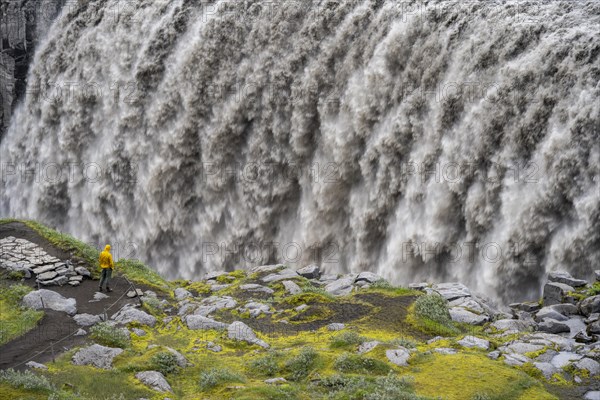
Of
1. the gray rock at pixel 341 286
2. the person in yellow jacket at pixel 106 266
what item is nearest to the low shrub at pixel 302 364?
the gray rock at pixel 341 286

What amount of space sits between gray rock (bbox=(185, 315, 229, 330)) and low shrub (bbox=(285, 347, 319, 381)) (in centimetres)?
416

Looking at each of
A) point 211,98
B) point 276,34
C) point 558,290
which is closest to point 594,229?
point 558,290

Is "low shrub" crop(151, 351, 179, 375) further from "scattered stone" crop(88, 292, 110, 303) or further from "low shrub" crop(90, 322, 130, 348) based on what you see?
"scattered stone" crop(88, 292, 110, 303)

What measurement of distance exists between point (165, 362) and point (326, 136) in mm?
16923

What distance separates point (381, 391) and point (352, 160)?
1767 centimetres

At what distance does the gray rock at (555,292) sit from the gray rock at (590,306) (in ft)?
3.10

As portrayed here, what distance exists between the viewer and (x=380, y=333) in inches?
674

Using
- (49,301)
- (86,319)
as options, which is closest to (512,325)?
(86,319)

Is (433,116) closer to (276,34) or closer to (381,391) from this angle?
(276,34)

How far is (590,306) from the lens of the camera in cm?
1730

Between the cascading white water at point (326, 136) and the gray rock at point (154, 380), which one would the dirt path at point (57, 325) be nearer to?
the gray rock at point (154, 380)

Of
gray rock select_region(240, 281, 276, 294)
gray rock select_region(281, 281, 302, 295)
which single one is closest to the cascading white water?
gray rock select_region(281, 281, 302, 295)

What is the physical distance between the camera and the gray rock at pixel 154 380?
529 inches

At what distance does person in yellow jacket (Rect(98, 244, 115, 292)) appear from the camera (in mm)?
21656
